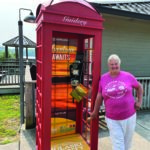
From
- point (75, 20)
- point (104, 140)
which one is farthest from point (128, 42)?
point (75, 20)

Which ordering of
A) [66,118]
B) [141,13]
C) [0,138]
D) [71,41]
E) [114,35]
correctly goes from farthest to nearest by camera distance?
[114,35] < [141,13] < [0,138] < [66,118] < [71,41]

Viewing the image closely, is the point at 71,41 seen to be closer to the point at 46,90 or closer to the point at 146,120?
the point at 46,90

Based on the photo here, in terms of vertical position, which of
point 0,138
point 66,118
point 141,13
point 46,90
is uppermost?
point 141,13

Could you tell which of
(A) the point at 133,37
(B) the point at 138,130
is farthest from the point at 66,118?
(A) the point at 133,37

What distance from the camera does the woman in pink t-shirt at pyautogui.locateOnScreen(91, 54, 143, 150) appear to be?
8.88 ft

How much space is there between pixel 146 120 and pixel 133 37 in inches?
115

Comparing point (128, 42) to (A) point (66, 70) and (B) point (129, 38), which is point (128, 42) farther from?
(A) point (66, 70)

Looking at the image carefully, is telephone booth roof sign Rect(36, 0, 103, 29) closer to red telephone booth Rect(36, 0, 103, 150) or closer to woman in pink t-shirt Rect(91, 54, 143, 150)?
red telephone booth Rect(36, 0, 103, 150)

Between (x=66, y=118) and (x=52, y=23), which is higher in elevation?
(x=52, y=23)

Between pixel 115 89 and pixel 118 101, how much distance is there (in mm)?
168

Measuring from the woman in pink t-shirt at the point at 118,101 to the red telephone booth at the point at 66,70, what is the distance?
18 centimetres

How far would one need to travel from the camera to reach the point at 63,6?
8.21ft

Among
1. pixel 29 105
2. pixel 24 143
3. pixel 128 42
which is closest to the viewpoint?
pixel 24 143

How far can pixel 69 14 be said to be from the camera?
2525 millimetres
